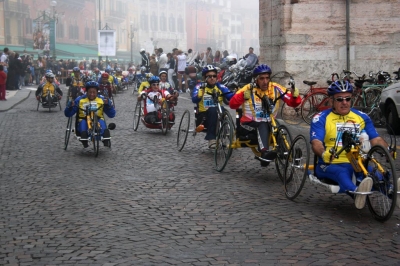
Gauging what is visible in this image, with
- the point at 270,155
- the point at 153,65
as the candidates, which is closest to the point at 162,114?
the point at 270,155

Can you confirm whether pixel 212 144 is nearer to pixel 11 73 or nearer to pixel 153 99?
pixel 153 99

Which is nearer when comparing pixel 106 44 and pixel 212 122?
pixel 212 122

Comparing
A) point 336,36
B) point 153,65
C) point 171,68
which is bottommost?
point 171,68

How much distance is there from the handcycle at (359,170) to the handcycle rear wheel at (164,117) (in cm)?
663

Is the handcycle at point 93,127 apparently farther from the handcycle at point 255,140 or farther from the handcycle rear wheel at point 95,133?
the handcycle at point 255,140

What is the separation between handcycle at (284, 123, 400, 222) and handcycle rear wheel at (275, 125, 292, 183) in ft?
2.00

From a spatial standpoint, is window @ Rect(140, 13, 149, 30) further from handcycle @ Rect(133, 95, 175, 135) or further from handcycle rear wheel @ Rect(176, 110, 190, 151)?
handcycle rear wheel @ Rect(176, 110, 190, 151)

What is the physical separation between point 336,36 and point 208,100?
7.14 metres

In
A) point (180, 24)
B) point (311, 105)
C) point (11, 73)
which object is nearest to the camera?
point (311, 105)

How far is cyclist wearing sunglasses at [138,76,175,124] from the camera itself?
1475cm

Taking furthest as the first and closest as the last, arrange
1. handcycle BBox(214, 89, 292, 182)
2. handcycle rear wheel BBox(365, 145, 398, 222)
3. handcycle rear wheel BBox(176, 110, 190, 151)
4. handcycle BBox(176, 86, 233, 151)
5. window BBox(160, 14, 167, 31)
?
window BBox(160, 14, 167, 31), handcycle rear wheel BBox(176, 110, 190, 151), handcycle BBox(176, 86, 233, 151), handcycle BBox(214, 89, 292, 182), handcycle rear wheel BBox(365, 145, 398, 222)

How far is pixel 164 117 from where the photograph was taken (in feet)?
47.4

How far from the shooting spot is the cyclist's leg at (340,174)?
22.3 feet

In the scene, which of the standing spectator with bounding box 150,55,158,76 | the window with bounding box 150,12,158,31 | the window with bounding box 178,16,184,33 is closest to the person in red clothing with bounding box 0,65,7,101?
the standing spectator with bounding box 150,55,158,76
